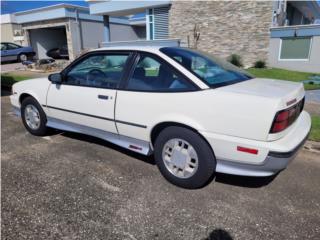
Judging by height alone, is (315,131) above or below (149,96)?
below

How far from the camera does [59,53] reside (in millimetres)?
23281

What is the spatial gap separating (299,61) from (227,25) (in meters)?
4.08

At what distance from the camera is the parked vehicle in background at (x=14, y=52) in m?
20.1

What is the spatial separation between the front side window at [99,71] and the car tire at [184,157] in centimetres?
99

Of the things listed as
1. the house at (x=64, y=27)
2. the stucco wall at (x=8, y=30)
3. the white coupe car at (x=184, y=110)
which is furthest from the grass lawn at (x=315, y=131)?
the stucco wall at (x=8, y=30)

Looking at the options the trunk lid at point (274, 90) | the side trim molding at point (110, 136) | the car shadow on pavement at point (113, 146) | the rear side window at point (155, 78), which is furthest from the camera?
the car shadow on pavement at point (113, 146)

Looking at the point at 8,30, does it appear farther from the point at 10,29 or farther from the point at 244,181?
the point at 244,181

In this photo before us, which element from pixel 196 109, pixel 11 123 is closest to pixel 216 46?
pixel 11 123

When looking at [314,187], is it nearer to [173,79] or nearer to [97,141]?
[173,79]

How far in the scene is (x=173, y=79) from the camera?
2.94m

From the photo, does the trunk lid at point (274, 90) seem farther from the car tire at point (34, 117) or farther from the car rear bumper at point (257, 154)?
the car tire at point (34, 117)

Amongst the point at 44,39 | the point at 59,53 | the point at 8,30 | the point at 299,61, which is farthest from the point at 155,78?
the point at 8,30

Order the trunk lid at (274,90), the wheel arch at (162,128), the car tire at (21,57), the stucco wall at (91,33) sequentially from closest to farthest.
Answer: the trunk lid at (274,90) → the wheel arch at (162,128) → the car tire at (21,57) → the stucco wall at (91,33)

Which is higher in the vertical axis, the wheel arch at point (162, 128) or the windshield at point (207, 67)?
the windshield at point (207, 67)
